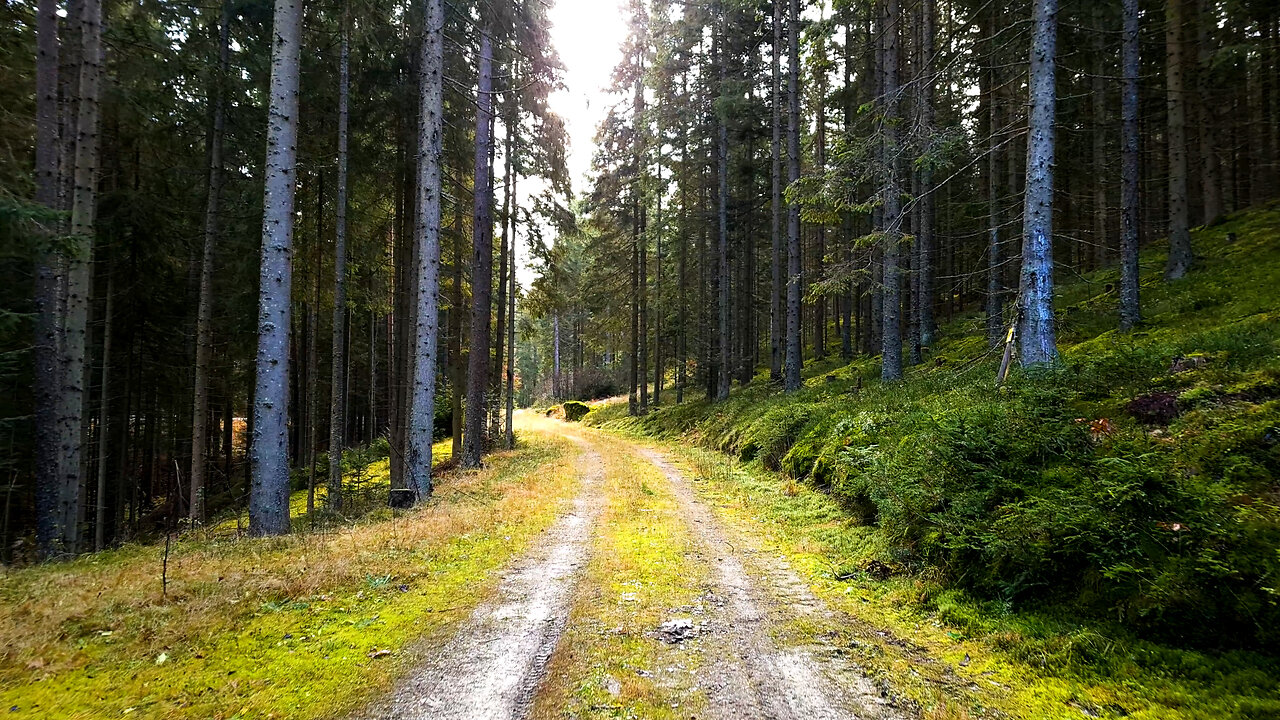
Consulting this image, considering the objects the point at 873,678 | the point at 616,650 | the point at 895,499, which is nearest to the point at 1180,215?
the point at 895,499

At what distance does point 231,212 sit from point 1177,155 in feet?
81.2

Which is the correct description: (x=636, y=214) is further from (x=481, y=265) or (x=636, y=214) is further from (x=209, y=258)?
(x=209, y=258)

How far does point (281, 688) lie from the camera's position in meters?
3.48

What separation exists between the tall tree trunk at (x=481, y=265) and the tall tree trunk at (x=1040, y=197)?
37.0ft

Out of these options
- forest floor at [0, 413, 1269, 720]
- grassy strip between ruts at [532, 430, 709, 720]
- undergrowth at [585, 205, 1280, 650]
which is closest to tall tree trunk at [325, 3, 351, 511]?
forest floor at [0, 413, 1269, 720]

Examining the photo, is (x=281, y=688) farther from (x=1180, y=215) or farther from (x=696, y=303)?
(x=696, y=303)

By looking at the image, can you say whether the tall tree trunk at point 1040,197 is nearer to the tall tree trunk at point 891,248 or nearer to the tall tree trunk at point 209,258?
the tall tree trunk at point 891,248

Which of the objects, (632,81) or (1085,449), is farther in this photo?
(632,81)

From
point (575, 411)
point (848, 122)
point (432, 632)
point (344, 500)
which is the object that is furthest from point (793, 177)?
point (575, 411)

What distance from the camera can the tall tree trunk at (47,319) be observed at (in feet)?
27.2

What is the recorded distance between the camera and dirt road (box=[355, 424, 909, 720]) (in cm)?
334

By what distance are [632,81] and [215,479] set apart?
26421 mm

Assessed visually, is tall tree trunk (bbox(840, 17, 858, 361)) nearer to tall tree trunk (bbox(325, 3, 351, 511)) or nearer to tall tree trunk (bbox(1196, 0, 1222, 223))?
tall tree trunk (bbox(1196, 0, 1222, 223))

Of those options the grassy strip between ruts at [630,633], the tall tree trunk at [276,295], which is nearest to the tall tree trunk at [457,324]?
the tall tree trunk at [276,295]
